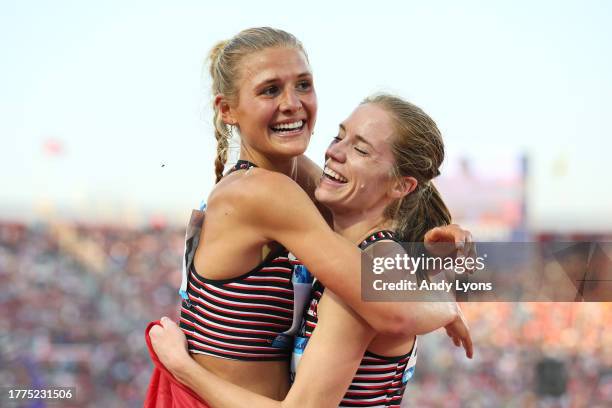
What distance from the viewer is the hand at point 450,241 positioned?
2.11 metres

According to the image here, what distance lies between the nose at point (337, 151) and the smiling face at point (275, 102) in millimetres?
86

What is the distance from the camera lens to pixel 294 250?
→ 6.64 ft

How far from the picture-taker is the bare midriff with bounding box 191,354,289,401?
2215mm

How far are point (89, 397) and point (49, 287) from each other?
2856 mm

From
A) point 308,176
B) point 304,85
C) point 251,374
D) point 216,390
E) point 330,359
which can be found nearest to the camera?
point 330,359

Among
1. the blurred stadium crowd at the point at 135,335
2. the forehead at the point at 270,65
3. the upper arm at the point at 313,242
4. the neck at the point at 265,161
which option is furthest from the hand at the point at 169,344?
the blurred stadium crowd at the point at 135,335

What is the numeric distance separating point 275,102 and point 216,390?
0.83m

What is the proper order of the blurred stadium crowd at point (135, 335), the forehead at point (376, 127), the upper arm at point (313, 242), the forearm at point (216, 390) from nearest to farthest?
the upper arm at point (313, 242) < the forearm at point (216, 390) < the forehead at point (376, 127) < the blurred stadium crowd at point (135, 335)

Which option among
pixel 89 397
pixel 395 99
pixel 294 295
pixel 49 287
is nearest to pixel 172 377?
pixel 294 295

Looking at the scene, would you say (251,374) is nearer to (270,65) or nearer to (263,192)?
(263,192)

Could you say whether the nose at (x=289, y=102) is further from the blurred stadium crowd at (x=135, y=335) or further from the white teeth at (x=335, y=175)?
the blurred stadium crowd at (x=135, y=335)

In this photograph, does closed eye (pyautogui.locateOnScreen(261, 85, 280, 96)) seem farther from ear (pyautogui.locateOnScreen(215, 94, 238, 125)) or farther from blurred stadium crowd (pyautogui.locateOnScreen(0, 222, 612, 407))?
blurred stadium crowd (pyautogui.locateOnScreen(0, 222, 612, 407))

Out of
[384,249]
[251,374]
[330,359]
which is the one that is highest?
[384,249]

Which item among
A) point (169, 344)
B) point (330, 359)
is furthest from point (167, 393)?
point (330, 359)
